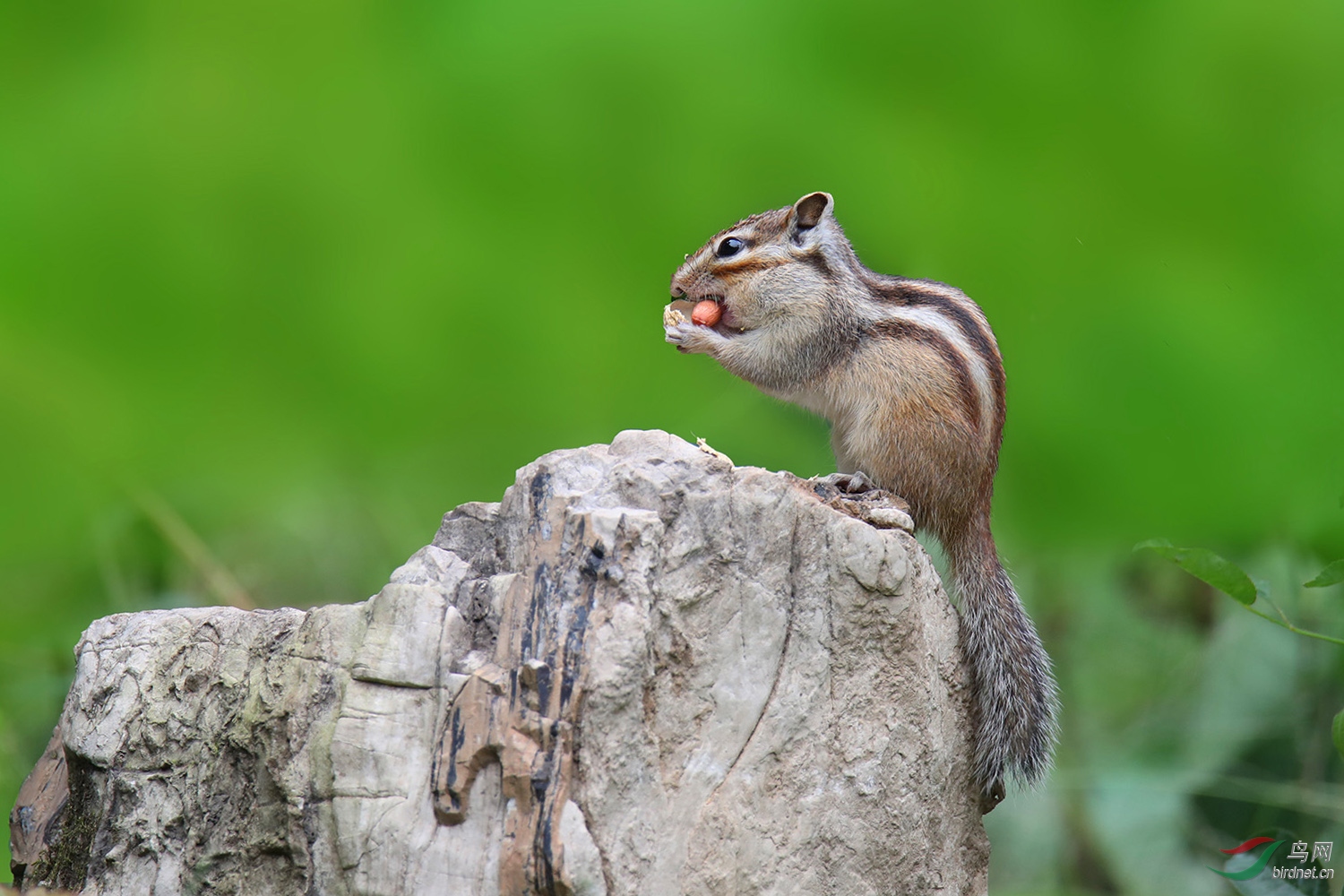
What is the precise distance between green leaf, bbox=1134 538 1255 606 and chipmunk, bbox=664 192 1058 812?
360 millimetres

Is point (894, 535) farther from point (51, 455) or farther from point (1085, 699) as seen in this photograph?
point (51, 455)

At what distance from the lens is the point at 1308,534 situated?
126 inches

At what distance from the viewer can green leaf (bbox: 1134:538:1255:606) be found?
7.50ft

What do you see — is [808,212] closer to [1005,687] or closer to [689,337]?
[689,337]

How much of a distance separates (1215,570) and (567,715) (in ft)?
4.72

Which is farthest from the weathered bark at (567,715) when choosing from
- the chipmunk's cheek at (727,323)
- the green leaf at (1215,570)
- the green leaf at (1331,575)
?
the green leaf at (1331,575)

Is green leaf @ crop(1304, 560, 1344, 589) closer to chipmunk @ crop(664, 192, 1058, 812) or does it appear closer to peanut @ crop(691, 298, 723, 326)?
chipmunk @ crop(664, 192, 1058, 812)

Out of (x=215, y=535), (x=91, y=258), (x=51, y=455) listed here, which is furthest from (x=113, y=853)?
(x=91, y=258)

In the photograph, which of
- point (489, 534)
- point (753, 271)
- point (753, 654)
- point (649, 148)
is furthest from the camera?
point (649, 148)

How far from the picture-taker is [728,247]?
259cm

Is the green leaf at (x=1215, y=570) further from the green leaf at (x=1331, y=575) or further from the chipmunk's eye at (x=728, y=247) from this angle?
the chipmunk's eye at (x=728, y=247)

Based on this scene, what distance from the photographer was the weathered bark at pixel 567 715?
158 centimetres

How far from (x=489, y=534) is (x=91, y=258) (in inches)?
83.0

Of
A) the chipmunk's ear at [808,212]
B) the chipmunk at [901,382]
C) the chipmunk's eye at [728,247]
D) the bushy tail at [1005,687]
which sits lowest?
the bushy tail at [1005,687]
